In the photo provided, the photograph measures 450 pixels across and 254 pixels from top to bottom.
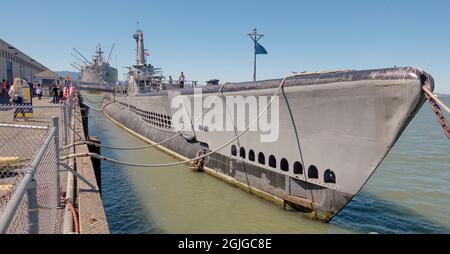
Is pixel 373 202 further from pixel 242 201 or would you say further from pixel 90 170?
pixel 90 170

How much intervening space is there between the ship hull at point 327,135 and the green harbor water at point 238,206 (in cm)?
82

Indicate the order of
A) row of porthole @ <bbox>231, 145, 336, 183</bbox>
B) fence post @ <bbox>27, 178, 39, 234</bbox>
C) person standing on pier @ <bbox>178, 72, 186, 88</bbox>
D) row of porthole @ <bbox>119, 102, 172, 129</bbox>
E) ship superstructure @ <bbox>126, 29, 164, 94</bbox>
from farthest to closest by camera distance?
ship superstructure @ <bbox>126, 29, 164, 94</bbox>, person standing on pier @ <bbox>178, 72, 186, 88</bbox>, row of porthole @ <bbox>119, 102, 172, 129</bbox>, row of porthole @ <bbox>231, 145, 336, 183</bbox>, fence post @ <bbox>27, 178, 39, 234</bbox>

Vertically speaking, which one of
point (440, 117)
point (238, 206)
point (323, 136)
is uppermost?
point (440, 117)

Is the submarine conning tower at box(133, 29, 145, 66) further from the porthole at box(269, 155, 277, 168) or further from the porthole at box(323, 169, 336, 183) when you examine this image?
the porthole at box(323, 169, 336, 183)

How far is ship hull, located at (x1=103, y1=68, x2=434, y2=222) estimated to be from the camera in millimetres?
7605

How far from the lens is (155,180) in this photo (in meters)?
14.8

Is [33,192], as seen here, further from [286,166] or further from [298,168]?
[286,166]

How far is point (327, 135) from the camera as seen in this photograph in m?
9.29

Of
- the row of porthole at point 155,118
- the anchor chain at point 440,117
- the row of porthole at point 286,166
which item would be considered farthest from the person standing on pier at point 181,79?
the anchor chain at point 440,117

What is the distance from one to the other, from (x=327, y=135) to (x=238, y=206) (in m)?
3.98

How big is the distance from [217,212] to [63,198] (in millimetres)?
5054

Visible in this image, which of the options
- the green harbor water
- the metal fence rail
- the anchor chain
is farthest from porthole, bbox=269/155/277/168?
the metal fence rail

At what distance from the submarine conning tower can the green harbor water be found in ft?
82.2

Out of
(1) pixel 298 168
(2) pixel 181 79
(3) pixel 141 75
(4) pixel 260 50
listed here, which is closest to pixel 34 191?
(1) pixel 298 168
